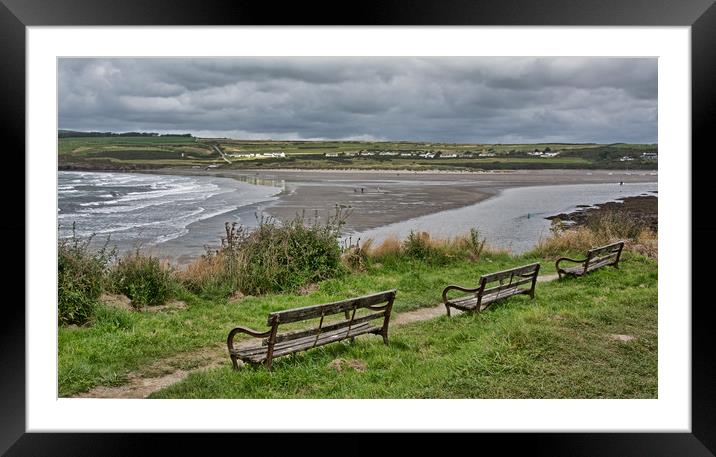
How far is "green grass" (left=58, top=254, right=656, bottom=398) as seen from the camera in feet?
17.6

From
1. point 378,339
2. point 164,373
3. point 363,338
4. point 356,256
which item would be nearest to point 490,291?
point 378,339

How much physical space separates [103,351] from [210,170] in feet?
20.1

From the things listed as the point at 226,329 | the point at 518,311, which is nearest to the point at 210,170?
the point at 226,329

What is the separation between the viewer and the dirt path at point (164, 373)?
536cm

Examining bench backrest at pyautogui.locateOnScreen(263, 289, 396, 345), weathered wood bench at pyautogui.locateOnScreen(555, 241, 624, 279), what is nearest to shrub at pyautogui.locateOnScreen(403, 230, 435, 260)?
weathered wood bench at pyautogui.locateOnScreen(555, 241, 624, 279)

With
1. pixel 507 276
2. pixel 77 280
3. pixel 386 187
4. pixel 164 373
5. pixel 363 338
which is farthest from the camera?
pixel 386 187

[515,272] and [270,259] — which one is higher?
[270,259]

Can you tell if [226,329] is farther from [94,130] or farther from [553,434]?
[94,130]

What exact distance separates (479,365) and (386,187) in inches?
405

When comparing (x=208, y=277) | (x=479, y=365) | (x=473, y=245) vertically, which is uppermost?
(x=473, y=245)

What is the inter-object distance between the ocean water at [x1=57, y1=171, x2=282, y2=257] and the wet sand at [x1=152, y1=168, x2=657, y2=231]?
0.50 m

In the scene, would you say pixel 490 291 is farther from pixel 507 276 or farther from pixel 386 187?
pixel 386 187

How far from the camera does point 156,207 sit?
11.4m

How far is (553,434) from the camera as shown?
4250 millimetres
